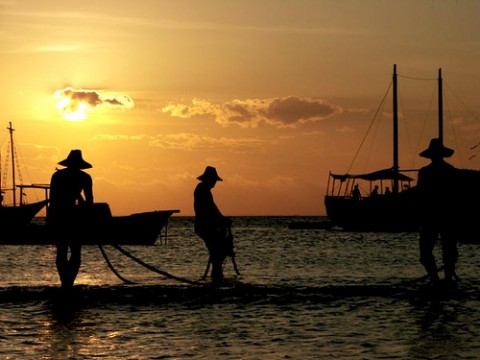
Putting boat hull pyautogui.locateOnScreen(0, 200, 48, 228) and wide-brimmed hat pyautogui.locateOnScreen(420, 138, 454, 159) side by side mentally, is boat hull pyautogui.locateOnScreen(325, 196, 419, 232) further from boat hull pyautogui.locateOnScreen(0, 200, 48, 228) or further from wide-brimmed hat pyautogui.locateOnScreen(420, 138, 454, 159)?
wide-brimmed hat pyautogui.locateOnScreen(420, 138, 454, 159)

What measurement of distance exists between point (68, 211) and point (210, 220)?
10.5 feet

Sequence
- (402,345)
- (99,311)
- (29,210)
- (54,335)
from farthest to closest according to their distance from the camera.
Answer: (29,210)
(99,311)
(54,335)
(402,345)

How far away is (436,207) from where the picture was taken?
513 inches

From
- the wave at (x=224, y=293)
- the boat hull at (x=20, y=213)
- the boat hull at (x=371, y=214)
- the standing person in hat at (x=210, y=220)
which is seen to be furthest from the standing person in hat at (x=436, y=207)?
the boat hull at (x=371, y=214)

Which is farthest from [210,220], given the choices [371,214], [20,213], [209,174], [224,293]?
[371,214]

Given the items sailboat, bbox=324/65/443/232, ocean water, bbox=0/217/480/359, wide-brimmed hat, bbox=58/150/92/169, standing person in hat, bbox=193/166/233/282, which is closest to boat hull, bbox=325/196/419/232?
sailboat, bbox=324/65/443/232

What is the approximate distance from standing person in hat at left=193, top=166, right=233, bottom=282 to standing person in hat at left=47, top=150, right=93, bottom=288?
9.00 feet

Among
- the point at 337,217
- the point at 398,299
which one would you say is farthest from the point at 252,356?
the point at 337,217

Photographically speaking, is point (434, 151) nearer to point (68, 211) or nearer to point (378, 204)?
point (68, 211)

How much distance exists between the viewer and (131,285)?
49.5 feet

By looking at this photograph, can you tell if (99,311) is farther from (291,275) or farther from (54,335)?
(291,275)

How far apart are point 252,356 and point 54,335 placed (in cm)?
241

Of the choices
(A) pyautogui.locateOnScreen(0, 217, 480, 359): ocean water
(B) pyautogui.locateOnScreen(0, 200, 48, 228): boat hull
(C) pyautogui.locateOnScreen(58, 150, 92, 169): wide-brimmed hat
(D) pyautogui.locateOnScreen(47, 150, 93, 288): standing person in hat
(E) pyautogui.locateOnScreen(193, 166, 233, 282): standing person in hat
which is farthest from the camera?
(B) pyautogui.locateOnScreen(0, 200, 48, 228): boat hull

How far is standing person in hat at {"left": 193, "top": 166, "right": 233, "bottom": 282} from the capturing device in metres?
15.5
